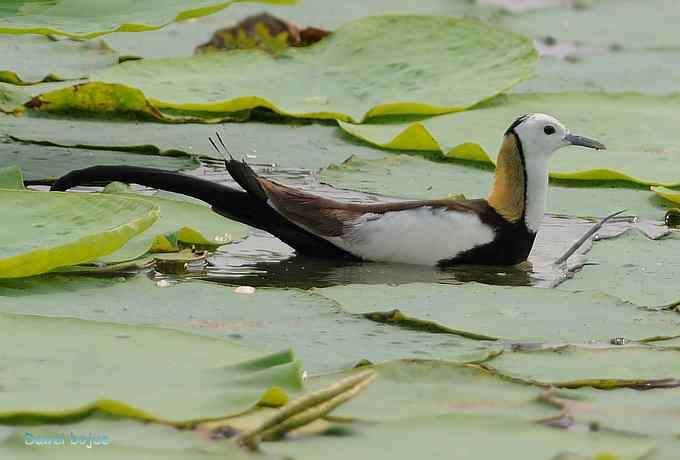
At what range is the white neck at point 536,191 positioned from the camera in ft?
16.6

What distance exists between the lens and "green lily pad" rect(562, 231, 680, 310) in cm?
424

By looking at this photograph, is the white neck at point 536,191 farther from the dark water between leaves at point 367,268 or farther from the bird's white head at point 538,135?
the dark water between leaves at point 367,268

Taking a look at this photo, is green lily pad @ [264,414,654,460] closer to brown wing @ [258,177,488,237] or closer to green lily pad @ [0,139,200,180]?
brown wing @ [258,177,488,237]

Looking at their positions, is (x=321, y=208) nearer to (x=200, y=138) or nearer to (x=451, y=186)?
(x=451, y=186)

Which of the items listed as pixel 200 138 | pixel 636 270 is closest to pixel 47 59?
pixel 200 138

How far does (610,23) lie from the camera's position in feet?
29.2

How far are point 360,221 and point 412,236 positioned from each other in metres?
0.18

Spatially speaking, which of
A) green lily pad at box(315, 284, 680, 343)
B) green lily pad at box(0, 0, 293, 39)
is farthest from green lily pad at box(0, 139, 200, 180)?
green lily pad at box(315, 284, 680, 343)

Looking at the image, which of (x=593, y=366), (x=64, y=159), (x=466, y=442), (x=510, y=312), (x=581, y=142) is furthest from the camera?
(x=64, y=159)

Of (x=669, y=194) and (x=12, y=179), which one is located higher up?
(x=12, y=179)

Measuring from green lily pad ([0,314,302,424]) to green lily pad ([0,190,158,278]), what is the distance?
1.34 ft

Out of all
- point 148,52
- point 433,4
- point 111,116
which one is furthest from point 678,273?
point 433,4

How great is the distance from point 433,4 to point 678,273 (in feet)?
16.4

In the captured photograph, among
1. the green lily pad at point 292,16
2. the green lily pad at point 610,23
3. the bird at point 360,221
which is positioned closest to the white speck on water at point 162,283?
the bird at point 360,221
